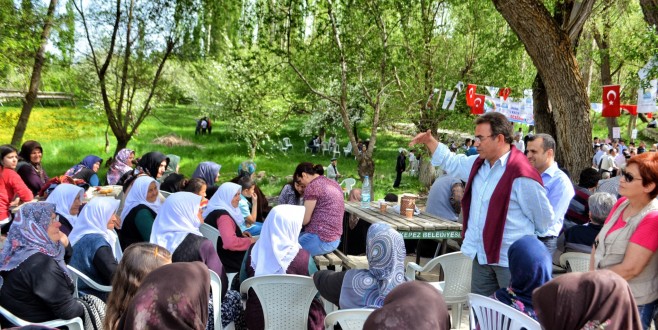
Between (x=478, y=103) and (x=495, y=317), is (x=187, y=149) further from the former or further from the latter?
(x=495, y=317)

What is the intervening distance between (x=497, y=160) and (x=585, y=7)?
5.79 meters

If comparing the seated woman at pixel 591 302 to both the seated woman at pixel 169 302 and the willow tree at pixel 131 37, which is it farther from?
the willow tree at pixel 131 37

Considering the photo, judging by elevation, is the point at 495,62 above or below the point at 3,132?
above

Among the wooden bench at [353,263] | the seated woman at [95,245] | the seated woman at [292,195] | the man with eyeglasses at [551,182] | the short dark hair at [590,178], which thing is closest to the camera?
the seated woman at [95,245]

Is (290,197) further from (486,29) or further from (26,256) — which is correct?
(486,29)

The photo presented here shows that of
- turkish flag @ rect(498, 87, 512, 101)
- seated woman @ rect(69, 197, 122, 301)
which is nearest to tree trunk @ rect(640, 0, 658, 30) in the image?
turkish flag @ rect(498, 87, 512, 101)

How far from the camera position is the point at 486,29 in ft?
44.6

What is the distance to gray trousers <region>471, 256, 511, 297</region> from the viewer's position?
137 inches

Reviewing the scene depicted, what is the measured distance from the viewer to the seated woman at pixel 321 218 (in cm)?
518

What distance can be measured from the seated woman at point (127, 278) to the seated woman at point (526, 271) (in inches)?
78.3

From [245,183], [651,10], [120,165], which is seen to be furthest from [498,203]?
[120,165]

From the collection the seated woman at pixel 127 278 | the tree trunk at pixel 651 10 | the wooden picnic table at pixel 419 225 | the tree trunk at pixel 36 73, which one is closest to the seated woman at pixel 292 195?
the wooden picnic table at pixel 419 225

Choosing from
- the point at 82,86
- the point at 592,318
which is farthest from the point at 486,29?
the point at 592,318

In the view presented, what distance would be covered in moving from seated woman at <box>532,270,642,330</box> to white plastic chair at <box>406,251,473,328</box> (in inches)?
82.4
